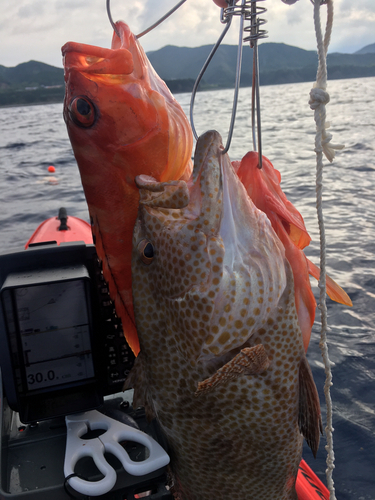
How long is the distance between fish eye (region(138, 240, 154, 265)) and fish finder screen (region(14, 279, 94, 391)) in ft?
1.60

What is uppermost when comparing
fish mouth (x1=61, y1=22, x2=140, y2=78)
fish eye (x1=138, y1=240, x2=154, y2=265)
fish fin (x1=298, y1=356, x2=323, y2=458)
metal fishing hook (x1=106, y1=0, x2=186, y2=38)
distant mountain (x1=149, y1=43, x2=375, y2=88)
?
distant mountain (x1=149, y1=43, x2=375, y2=88)

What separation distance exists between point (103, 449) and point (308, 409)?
2.89ft

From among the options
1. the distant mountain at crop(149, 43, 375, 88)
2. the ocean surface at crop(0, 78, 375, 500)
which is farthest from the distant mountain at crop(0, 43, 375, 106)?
the ocean surface at crop(0, 78, 375, 500)

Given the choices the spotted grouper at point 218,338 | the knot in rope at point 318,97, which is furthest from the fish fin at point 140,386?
the knot in rope at point 318,97

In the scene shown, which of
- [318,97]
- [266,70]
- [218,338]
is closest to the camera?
[318,97]

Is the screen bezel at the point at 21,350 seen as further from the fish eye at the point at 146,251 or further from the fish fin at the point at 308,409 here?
the fish fin at the point at 308,409

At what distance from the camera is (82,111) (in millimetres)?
1621

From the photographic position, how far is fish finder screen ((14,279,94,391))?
1.89 metres

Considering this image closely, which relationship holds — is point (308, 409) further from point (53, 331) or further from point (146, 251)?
point (53, 331)

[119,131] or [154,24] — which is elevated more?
[154,24]

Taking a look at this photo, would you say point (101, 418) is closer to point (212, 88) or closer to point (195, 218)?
point (195, 218)

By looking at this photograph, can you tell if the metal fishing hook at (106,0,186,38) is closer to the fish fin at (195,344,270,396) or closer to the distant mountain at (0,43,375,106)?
the fish fin at (195,344,270,396)

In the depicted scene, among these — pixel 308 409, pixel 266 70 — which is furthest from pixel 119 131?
pixel 266 70

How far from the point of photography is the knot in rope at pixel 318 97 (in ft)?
4.22
